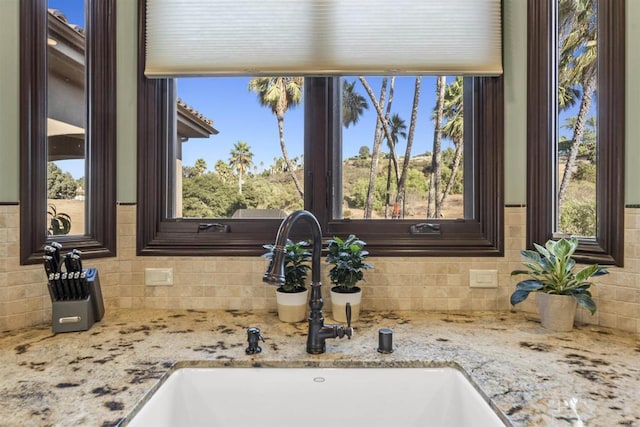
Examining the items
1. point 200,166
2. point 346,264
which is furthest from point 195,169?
point 346,264

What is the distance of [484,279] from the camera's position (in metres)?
1.66

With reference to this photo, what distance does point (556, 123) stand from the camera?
5.36ft

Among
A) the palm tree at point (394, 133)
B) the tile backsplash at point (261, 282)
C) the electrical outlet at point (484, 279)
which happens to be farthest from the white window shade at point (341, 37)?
the electrical outlet at point (484, 279)

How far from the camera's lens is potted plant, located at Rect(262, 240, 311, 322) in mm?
1480

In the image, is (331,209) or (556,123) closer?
(556,123)

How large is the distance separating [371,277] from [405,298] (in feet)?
0.55

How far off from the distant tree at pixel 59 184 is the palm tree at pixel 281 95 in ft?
2.79

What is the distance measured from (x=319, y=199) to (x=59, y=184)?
1.05 m

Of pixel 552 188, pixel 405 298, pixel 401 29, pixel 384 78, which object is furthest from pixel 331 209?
pixel 552 188

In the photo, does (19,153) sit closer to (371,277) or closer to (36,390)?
(36,390)

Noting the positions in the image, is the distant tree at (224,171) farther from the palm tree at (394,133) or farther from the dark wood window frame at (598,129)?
the dark wood window frame at (598,129)

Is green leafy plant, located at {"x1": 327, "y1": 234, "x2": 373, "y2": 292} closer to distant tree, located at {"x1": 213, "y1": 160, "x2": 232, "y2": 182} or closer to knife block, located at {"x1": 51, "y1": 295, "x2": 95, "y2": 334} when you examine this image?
distant tree, located at {"x1": 213, "y1": 160, "x2": 232, "y2": 182}

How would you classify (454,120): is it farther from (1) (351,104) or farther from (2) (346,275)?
(2) (346,275)

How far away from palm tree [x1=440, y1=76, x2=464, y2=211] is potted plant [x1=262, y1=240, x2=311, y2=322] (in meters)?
0.72
